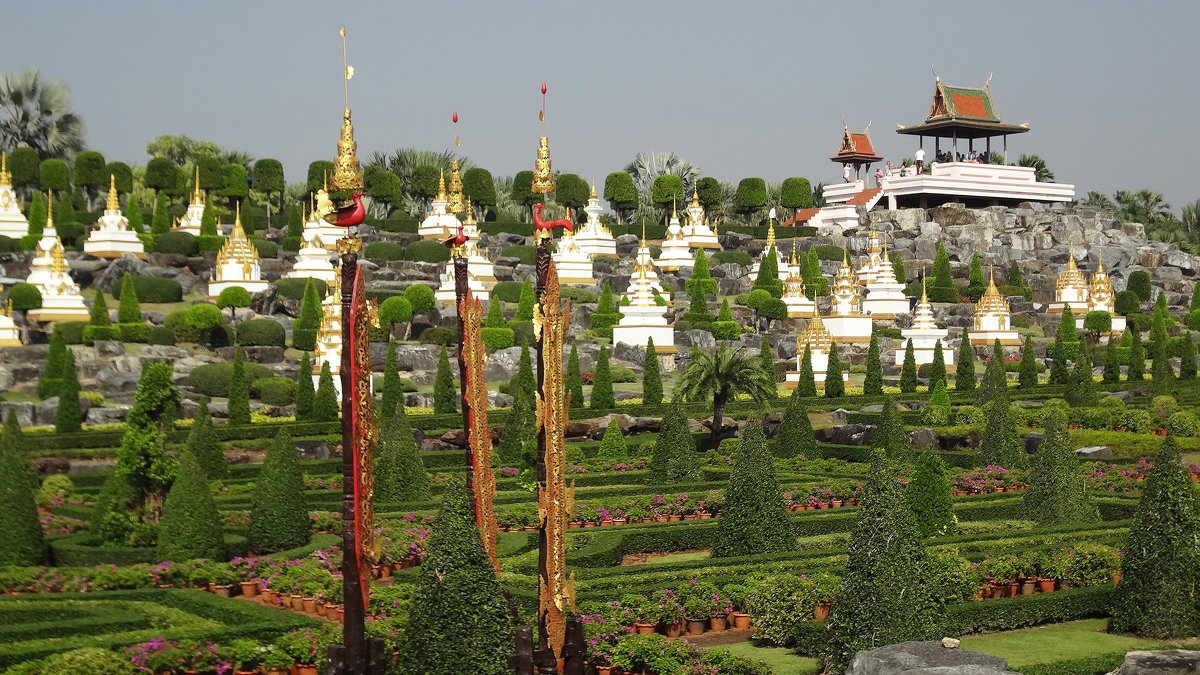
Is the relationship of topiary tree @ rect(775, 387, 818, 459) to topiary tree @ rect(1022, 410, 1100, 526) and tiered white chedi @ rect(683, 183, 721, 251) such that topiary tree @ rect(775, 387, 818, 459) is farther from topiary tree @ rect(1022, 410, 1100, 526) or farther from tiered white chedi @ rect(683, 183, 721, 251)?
tiered white chedi @ rect(683, 183, 721, 251)

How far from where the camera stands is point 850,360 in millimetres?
59469

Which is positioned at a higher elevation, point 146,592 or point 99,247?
point 99,247

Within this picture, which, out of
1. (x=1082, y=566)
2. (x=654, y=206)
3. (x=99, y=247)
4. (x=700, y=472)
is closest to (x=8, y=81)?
(x=99, y=247)

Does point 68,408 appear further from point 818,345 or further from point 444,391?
point 818,345

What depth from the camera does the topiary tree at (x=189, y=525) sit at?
22344 mm

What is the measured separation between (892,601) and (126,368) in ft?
121

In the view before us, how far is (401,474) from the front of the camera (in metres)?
28.2

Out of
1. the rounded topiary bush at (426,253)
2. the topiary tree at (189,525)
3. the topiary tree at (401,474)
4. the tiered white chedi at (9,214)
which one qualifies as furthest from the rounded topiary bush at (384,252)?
the topiary tree at (189,525)

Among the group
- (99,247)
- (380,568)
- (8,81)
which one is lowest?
(380,568)

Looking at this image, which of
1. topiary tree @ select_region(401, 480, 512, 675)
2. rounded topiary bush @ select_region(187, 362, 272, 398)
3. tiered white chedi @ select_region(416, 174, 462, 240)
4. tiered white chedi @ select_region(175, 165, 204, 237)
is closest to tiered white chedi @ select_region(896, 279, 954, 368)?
rounded topiary bush @ select_region(187, 362, 272, 398)

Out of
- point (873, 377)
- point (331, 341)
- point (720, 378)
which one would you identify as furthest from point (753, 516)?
point (873, 377)

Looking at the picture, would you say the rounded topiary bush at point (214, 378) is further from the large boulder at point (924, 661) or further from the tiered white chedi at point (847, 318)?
the large boulder at point (924, 661)

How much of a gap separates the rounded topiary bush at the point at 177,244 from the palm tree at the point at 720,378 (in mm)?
39327

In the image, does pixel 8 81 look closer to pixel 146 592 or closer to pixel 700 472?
pixel 700 472
